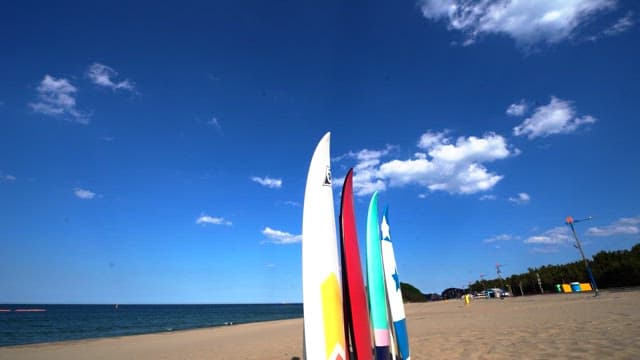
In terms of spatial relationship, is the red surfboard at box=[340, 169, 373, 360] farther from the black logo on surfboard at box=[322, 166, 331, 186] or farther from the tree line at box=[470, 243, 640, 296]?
the tree line at box=[470, 243, 640, 296]

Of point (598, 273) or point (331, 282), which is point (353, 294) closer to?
point (331, 282)

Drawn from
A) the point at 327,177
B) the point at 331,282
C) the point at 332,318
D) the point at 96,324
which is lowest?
the point at 96,324

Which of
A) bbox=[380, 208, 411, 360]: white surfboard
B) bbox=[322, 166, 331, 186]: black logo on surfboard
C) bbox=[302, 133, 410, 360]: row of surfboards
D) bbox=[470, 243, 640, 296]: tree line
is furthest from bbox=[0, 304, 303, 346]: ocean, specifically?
bbox=[470, 243, 640, 296]: tree line

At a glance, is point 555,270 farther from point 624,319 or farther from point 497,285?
point 624,319

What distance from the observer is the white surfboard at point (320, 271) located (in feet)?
12.1

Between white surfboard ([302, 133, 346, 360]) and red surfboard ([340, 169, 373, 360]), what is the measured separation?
20cm

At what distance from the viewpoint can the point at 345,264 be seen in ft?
13.9

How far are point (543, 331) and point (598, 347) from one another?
8.50 feet

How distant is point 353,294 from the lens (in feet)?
13.6

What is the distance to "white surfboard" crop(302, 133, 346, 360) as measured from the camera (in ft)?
12.1

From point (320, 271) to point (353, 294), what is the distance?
63 centimetres

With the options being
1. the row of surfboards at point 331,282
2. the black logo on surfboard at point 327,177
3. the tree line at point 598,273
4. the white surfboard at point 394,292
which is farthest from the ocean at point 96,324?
the tree line at point 598,273

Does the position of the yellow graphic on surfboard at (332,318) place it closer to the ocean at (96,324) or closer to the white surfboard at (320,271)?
the white surfboard at (320,271)

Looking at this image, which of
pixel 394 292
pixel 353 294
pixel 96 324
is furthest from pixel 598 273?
pixel 96 324
